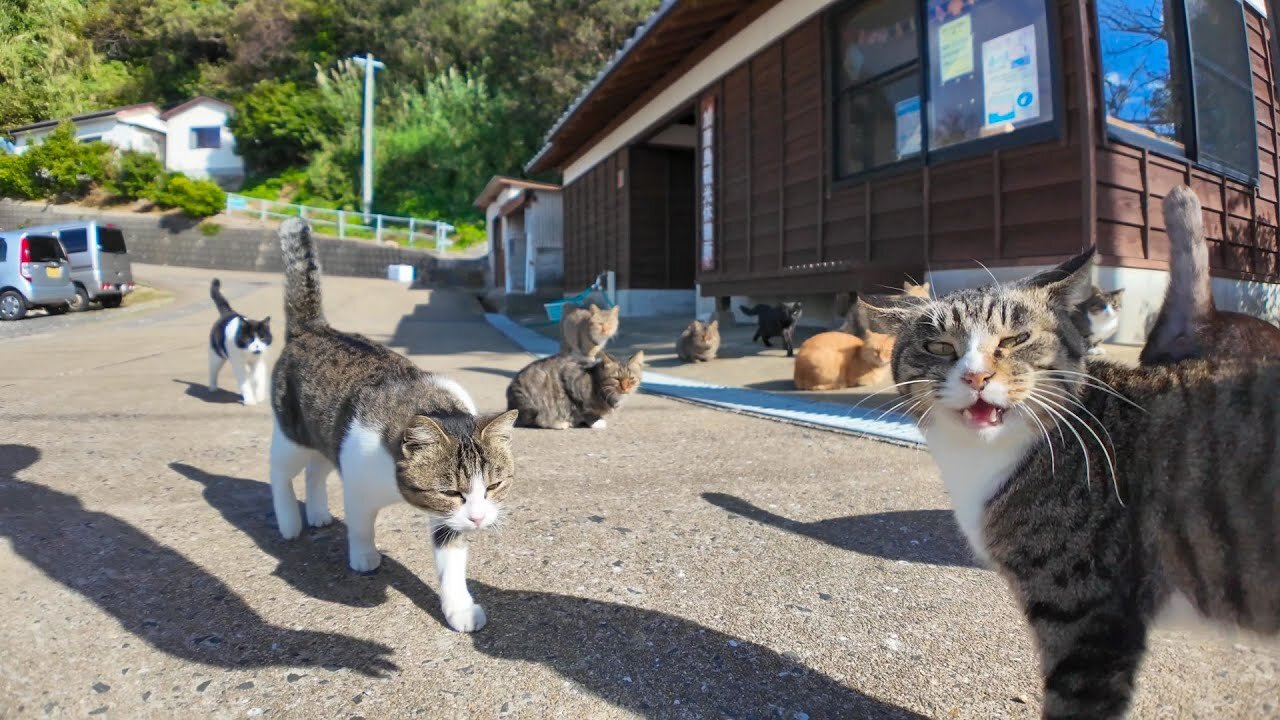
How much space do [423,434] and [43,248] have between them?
59.3ft

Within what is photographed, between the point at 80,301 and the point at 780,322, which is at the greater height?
the point at 80,301

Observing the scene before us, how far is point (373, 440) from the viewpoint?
2.21 meters

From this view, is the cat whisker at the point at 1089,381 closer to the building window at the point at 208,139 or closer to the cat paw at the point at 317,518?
the cat paw at the point at 317,518

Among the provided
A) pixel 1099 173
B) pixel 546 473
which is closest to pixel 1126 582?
pixel 546 473

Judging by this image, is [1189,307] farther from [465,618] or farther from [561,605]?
[465,618]

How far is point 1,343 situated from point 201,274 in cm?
1720

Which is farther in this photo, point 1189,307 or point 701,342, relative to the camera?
point 701,342

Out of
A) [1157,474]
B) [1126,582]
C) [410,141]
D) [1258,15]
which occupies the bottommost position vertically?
[1126,582]

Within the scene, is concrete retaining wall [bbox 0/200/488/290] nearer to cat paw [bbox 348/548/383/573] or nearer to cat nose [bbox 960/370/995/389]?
cat paw [bbox 348/548/383/573]

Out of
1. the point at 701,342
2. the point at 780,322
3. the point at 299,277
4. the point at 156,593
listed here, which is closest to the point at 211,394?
the point at 299,277

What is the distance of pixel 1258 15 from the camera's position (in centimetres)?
820

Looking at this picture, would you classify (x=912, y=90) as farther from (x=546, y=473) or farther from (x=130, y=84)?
(x=130, y=84)

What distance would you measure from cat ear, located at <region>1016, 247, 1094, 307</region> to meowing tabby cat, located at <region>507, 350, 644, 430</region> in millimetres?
3711

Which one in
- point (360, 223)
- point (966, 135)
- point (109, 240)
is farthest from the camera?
point (360, 223)
